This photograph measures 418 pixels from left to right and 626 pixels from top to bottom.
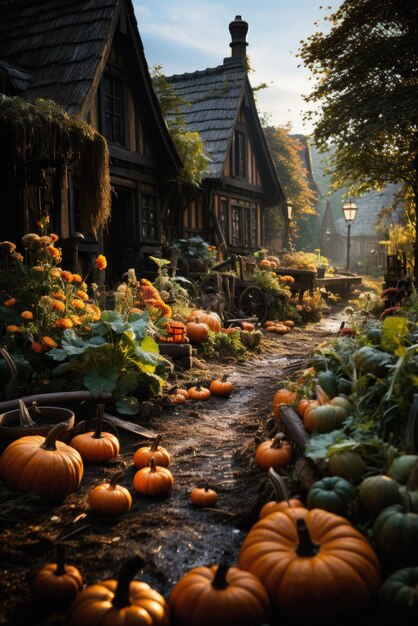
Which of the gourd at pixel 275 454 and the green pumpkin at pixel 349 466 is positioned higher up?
the green pumpkin at pixel 349 466

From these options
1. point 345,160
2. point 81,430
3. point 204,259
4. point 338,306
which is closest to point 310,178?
point 338,306

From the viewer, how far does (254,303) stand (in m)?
13.2

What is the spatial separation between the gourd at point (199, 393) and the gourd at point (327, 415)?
289 cm

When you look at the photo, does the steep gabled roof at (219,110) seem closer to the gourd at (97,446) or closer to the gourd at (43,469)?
the gourd at (97,446)

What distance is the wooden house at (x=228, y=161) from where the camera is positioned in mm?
16594

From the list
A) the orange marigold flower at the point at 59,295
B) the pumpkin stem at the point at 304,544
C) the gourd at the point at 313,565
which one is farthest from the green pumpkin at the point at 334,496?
the orange marigold flower at the point at 59,295

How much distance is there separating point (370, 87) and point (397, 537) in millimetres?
14699

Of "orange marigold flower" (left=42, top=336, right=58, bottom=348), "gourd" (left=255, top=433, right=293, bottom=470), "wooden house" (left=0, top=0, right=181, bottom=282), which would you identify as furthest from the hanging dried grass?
"gourd" (left=255, top=433, right=293, bottom=470)

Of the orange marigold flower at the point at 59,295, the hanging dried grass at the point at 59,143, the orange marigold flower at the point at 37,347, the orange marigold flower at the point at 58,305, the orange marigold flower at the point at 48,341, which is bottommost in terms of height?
the orange marigold flower at the point at 37,347

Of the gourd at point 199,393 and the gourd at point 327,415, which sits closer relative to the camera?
the gourd at point 327,415

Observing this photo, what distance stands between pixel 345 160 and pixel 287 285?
417 centimetres

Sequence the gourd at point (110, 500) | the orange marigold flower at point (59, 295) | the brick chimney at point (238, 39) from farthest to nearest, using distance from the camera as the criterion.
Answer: the brick chimney at point (238, 39)
the orange marigold flower at point (59, 295)
the gourd at point (110, 500)

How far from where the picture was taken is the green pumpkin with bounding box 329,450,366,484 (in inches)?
113

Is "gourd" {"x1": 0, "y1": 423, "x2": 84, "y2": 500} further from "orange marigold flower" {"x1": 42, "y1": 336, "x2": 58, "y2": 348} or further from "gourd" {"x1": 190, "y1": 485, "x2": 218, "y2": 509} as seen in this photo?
"orange marigold flower" {"x1": 42, "y1": 336, "x2": 58, "y2": 348}
